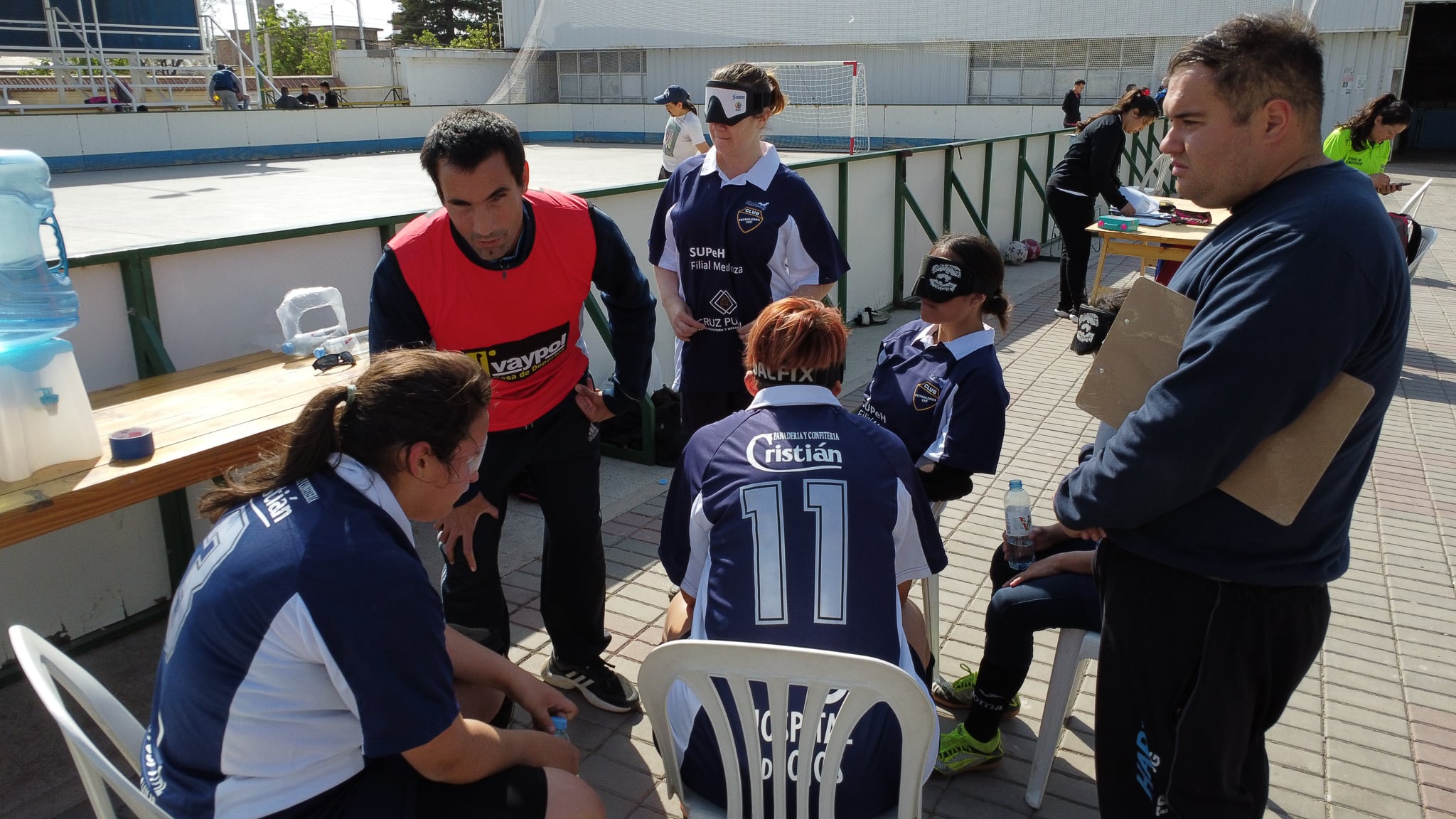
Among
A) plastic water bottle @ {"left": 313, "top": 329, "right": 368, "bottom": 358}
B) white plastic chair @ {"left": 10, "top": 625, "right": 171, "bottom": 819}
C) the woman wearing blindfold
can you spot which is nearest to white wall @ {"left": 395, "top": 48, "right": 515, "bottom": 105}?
plastic water bottle @ {"left": 313, "top": 329, "right": 368, "bottom": 358}

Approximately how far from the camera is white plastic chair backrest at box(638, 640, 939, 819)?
1.73 metres

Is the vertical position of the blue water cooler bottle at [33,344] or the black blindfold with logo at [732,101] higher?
the black blindfold with logo at [732,101]

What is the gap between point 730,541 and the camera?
1986 millimetres

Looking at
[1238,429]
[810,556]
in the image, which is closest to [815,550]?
[810,556]

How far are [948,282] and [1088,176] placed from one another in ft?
20.3

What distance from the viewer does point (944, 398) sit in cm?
294

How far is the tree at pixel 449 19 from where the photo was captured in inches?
2195

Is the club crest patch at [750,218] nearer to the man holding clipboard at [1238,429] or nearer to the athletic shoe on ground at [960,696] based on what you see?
the athletic shoe on ground at [960,696]

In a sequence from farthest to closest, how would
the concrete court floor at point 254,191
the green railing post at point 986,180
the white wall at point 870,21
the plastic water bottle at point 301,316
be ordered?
1. the white wall at point 870,21
2. the concrete court floor at point 254,191
3. the green railing post at point 986,180
4. the plastic water bottle at point 301,316

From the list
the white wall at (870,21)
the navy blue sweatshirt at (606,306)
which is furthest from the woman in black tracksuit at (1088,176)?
the white wall at (870,21)

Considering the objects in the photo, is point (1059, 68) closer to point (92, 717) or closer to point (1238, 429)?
point (1238, 429)

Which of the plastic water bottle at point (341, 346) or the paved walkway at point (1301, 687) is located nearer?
the paved walkway at point (1301, 687)

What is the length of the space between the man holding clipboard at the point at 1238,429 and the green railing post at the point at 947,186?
346 inches

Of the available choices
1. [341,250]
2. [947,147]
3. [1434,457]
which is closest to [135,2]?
[947,147]
